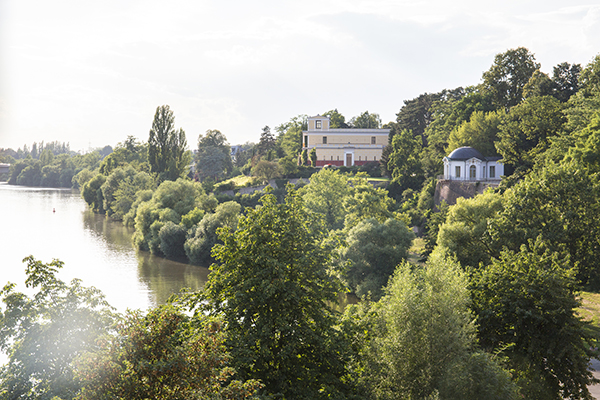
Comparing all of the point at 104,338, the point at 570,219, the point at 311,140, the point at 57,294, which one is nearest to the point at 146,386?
the point at 104,338

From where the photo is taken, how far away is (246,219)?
46.1 feet

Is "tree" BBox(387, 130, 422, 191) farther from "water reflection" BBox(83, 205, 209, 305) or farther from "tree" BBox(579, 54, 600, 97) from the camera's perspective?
"water reflection" BBox(83, 205, 209, 305)

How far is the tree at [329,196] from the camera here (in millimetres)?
47188

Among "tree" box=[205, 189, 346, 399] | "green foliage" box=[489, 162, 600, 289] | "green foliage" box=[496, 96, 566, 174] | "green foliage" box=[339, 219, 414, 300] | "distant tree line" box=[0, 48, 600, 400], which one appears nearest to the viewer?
"distant tree line" box=[0, 48, 600, 400]

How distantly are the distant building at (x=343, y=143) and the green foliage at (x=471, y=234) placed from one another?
55372mm

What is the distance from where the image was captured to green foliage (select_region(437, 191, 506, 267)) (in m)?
28.3

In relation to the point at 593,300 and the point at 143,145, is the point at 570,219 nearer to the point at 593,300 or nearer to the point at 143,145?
the point at 593,300

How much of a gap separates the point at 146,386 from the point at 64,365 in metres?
2.54

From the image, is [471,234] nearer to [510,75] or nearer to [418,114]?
[510,75]

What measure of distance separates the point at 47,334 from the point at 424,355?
900 cm

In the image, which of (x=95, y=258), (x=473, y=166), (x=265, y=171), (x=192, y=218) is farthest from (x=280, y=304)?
(x=265, y=171)

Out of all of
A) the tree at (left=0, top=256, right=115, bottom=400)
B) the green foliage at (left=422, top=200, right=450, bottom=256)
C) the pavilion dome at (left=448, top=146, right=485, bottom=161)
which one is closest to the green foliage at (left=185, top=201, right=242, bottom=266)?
the green foliage at (left=422, top=200, right=450, bottom=256)

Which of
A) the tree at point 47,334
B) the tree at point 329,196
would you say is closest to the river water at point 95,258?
the tree at point 329,196

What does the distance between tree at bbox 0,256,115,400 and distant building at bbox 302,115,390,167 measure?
76035 millimetres
